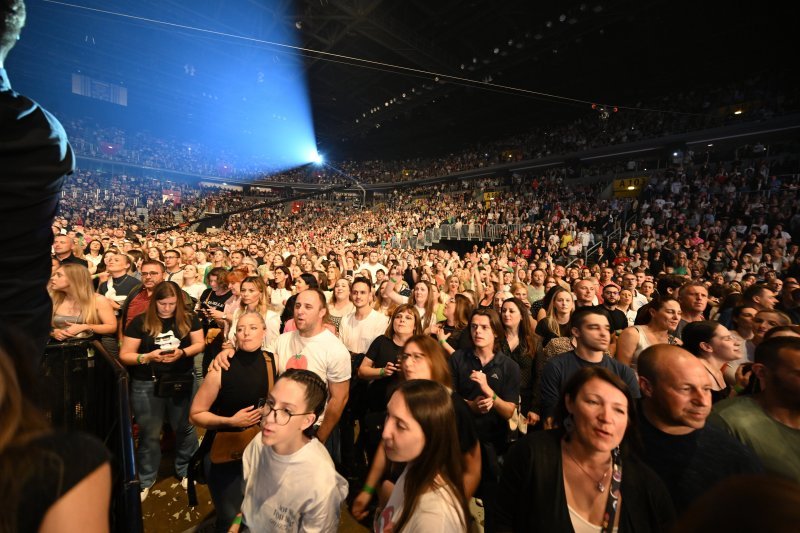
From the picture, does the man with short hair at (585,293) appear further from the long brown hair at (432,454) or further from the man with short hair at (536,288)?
the long brown hair at (432,454)

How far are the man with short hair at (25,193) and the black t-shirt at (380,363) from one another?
2.52 m

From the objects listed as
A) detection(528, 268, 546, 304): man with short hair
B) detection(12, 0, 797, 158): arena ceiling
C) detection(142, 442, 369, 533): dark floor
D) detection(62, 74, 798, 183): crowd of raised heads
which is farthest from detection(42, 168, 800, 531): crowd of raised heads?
detection(62, 74, 798, 183): crowd of raised heads

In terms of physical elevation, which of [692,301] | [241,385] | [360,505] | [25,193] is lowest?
[360,505]

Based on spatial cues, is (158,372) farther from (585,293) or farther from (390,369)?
(585,293)

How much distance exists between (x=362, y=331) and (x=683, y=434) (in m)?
2.87

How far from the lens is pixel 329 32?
18375 mm

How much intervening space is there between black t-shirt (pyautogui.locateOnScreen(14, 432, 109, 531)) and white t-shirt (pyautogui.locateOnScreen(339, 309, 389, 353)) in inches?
123

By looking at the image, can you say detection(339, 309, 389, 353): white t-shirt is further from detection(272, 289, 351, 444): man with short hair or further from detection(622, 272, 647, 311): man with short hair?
detection(622, 272, 647, 311): man with short hair

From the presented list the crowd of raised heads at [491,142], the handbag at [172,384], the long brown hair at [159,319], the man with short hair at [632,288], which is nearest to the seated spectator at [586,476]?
the handbag at [172,384]

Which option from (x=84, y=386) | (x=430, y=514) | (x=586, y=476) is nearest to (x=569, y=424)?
(x=586, y=476)

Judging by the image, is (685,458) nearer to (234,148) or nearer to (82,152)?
(82,152)

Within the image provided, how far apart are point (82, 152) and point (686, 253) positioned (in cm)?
3876

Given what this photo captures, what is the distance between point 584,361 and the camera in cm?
275

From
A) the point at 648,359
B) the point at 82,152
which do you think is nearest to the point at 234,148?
the point at 82,152
